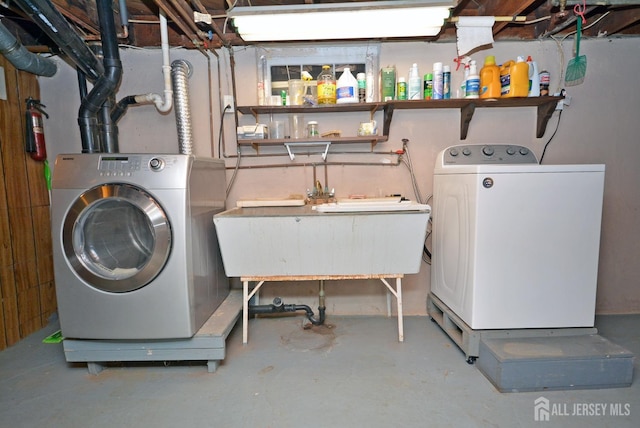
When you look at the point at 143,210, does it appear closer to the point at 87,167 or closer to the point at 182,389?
the point at 87,167

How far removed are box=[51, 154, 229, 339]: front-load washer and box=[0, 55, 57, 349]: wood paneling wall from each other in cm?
75

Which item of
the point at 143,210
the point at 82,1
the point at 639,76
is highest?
the point at 82,1

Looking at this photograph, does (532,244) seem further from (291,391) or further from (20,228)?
(20,228)

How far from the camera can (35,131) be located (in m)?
2.19

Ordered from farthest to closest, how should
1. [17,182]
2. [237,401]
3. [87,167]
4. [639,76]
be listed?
[639,76] < [17,182] < [87,167] < [237,401]

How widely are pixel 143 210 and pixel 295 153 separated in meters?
1.18

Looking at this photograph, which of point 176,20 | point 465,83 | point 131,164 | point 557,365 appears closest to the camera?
point 557,365

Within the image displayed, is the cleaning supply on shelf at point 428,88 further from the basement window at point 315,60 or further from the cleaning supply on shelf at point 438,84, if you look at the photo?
the basement window at point 315,60

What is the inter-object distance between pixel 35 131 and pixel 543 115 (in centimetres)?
364

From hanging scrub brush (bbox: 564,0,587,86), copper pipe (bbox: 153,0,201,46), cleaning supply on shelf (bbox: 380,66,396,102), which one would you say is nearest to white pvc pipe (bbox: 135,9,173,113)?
copper pipe (bbox: 153,0,201,46)

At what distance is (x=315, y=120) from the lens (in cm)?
239

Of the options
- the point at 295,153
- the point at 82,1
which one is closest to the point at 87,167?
the point at 82,1

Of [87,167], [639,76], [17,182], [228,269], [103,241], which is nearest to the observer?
[87,167]

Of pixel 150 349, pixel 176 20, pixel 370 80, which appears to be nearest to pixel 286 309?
pixel 150 349
